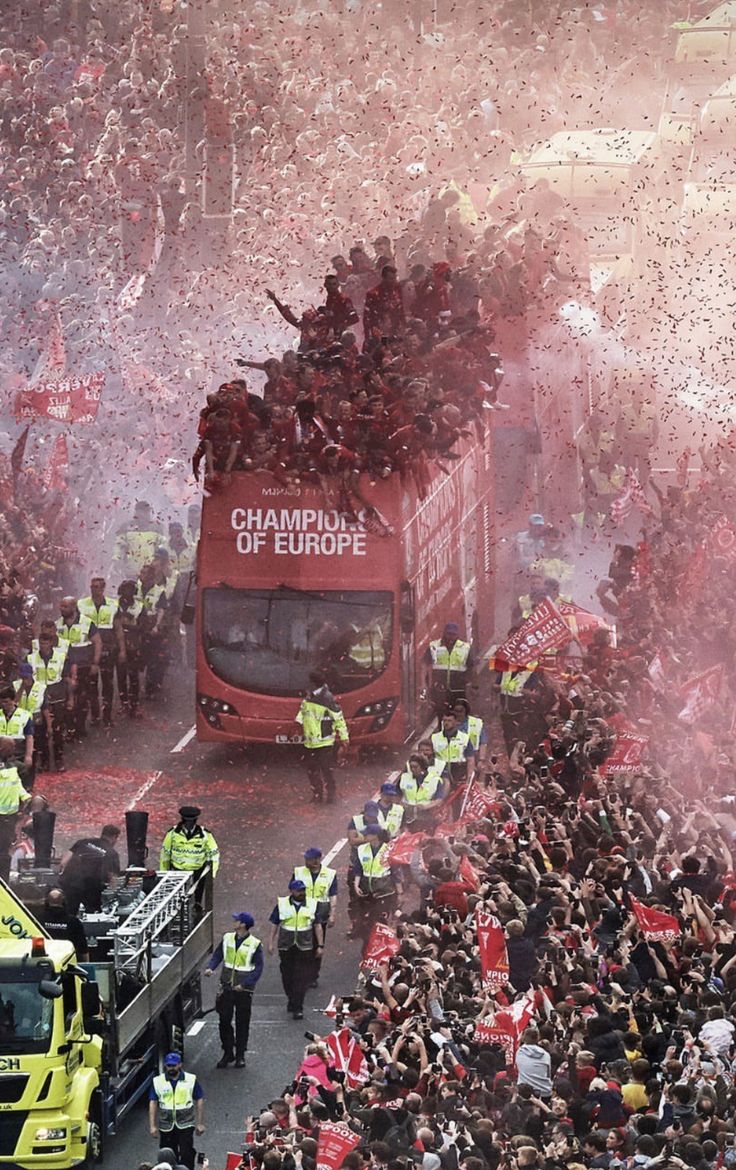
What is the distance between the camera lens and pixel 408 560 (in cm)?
2306

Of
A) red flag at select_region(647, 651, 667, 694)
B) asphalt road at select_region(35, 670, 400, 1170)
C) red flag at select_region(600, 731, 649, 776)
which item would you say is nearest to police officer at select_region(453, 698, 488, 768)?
asphalt road at select_region(35, 670, 400, 1170)

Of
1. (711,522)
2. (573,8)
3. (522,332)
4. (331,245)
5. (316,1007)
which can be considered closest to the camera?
(316,1007)

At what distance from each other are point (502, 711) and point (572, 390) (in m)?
7.05

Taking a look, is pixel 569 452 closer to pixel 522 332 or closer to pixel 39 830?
pixel 522 332

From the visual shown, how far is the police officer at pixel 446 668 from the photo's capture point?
78.3ft

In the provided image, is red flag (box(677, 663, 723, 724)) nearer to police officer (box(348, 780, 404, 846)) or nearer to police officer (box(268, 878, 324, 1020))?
police officer (box(348, 780, 404, 846))

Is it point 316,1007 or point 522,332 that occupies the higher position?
point 522,332

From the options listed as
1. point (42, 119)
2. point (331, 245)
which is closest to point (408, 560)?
point (331, 245)

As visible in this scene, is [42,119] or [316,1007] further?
[42,119]

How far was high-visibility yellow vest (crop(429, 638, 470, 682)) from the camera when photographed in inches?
940

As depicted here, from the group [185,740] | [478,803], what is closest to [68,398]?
[185,740]

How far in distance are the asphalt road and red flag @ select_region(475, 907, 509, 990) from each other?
81.1 inches

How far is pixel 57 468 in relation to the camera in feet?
96.0

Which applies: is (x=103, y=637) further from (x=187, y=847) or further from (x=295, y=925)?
(x=295, y=925)
